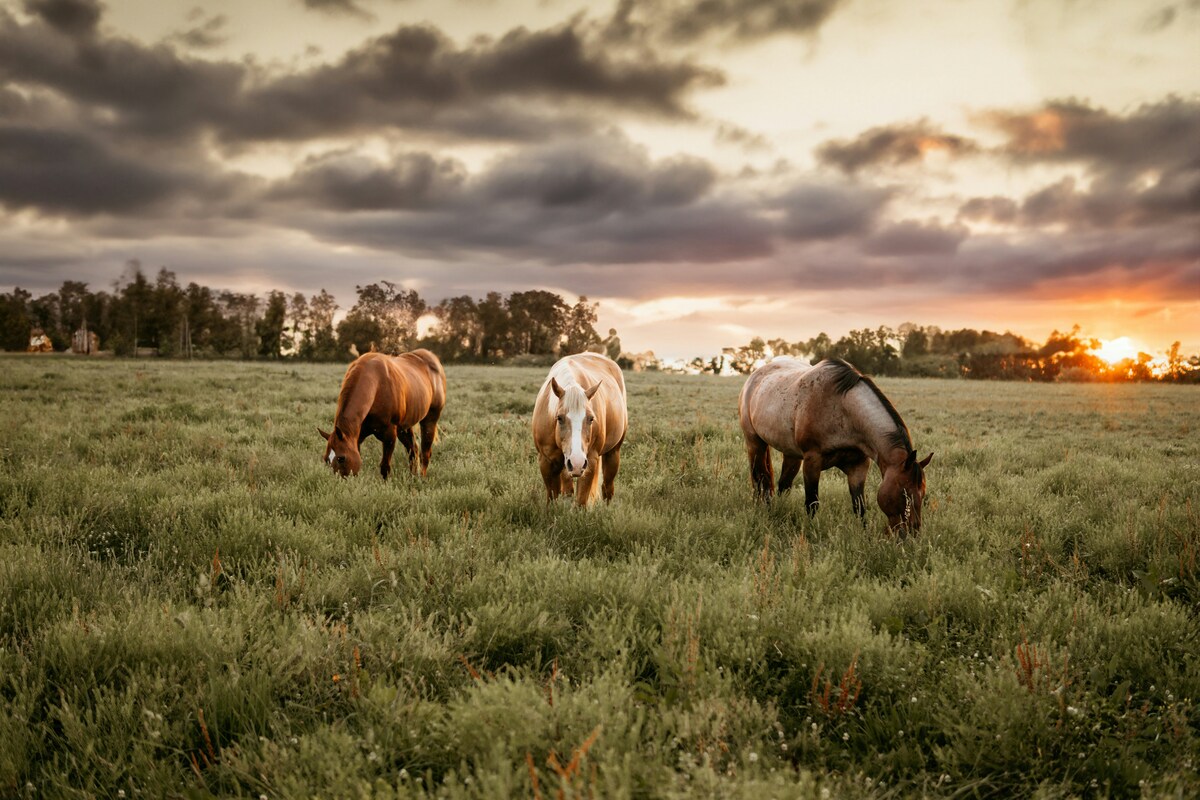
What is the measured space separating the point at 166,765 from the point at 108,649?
1.10m

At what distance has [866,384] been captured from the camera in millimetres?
6215

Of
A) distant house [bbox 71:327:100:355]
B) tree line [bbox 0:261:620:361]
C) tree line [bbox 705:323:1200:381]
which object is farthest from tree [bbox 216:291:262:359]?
tree line [bbox 705:323:1200:381]

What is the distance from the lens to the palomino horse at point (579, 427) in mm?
5770

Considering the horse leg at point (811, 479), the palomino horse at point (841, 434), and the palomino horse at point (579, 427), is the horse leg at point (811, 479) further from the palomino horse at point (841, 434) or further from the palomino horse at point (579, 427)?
the palomino horse at point (579, 427)

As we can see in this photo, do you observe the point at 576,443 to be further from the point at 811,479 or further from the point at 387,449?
the point at 387,449

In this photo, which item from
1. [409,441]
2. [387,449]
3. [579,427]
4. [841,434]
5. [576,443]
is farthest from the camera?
[409,441]

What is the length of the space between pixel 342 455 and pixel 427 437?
9.22 feet

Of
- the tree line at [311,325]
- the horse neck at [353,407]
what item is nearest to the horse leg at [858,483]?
the horse neck at [353,407]

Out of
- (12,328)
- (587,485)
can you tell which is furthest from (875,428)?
(12,328)

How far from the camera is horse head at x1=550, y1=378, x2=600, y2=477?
220 inches

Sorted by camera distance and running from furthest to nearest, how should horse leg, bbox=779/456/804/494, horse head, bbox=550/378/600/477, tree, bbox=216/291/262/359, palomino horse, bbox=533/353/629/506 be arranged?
1. tree, bbox=216/291/262/359
2. horse leg, bbox=779/456/804/494
3. palomino horse, bbox=533/353/629/506
4. horse head, bbox=550/378/600/477

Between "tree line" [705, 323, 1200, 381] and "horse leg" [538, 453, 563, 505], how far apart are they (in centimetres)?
4416

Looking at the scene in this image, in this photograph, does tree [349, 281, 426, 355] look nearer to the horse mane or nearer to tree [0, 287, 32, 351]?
tree [0, 287, 32, 351]

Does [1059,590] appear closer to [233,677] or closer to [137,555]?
[233,677]
